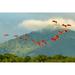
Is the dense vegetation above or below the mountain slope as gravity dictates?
below

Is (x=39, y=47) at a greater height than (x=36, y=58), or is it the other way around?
(x=39, y=47)

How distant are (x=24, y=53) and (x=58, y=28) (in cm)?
Answer: 49

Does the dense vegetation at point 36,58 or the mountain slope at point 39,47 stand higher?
the mountain slope at point 39,47

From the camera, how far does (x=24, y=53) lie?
2783 millimetres
